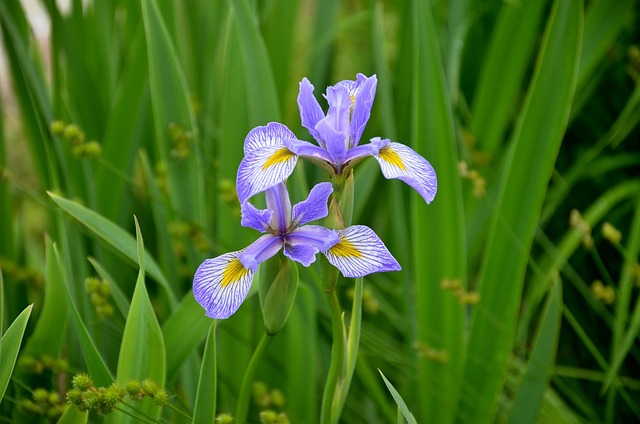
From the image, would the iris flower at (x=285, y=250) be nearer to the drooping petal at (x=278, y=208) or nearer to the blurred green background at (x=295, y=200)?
the drooping petal at (x=278, y=208)

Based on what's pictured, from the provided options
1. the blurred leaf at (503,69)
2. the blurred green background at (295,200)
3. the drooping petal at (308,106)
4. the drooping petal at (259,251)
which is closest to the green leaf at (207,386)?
the blurred green background at (295,200)

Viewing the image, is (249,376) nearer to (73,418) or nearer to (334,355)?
(334,355)

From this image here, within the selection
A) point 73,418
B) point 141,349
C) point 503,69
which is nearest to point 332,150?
point 141,349

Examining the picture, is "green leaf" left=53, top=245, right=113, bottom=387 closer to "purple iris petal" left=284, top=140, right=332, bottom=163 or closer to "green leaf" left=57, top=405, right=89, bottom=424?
"green leaf" left=57, top=405, right=89, bottom=424

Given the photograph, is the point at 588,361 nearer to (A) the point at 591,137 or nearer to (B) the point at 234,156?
(A) the point at 591,137

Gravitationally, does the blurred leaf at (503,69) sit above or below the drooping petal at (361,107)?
below


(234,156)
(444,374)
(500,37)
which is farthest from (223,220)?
(500,37)
